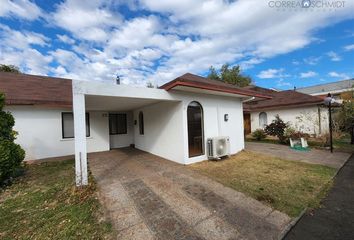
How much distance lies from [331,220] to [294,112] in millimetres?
14023

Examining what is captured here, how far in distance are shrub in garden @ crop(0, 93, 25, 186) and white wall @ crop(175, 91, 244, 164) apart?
567 cm

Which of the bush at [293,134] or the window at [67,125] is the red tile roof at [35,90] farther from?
the bush at [293,134]

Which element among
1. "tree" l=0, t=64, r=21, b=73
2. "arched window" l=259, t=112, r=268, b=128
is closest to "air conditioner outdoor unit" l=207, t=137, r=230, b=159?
"arched window" l=259, t=112, r=268, b=128

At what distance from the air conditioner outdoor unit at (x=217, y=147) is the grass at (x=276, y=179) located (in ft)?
0.99

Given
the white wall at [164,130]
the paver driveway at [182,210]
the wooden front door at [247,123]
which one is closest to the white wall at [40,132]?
the white wall at [164,130]

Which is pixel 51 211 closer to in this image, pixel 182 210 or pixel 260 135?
pixel 182 210

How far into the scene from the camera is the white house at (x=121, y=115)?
19.2 feet

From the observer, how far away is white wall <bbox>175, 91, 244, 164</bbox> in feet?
23.0

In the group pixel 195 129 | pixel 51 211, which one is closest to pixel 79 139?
pixel 51 211

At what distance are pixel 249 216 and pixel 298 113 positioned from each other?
1462 centimetres

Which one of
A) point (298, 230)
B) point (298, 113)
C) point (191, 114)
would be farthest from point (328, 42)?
point (298, 230)

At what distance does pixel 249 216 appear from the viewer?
3.24 m

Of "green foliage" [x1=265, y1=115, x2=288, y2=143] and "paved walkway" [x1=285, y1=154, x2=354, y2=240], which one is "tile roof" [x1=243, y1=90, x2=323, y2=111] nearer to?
"green foliage" [x1=265, y1=115, x2=288, y2=143]

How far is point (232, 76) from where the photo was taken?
33344 mm
